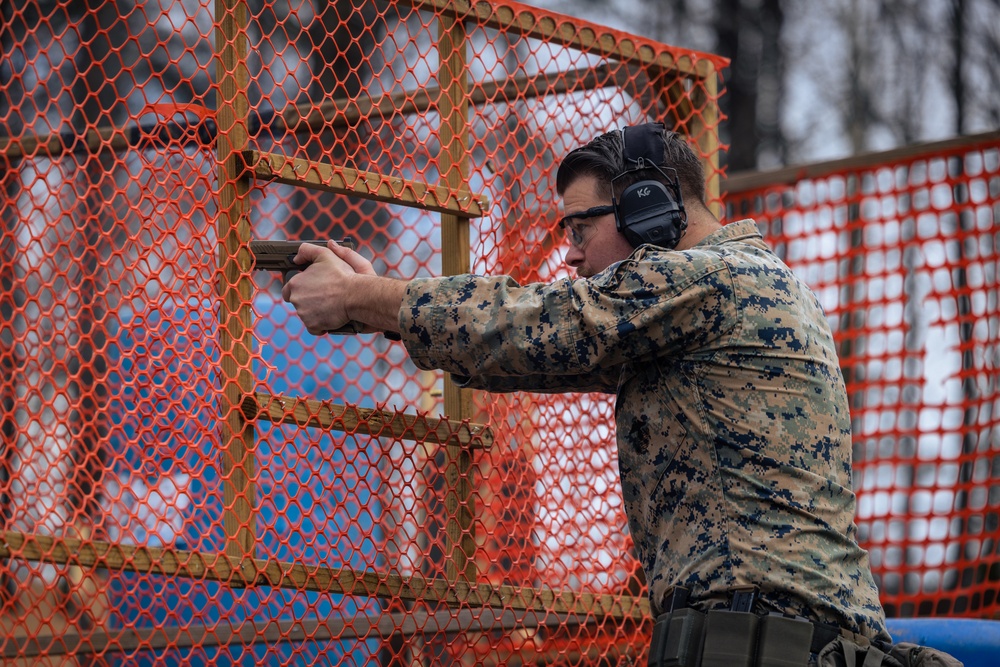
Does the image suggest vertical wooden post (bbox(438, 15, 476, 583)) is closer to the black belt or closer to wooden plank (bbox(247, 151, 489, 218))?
wooden plank (bbox(247, 151, 489, 218))

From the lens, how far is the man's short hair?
358 cm

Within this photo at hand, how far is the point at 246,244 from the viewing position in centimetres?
376

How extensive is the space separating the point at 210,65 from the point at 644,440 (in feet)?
34.3

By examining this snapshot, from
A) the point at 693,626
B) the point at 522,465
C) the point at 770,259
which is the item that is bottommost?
the point at 693,626

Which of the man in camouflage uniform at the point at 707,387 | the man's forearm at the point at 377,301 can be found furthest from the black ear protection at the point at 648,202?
the man's forearm at the point at 377,301

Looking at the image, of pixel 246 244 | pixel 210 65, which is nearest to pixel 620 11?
pixel 210 65

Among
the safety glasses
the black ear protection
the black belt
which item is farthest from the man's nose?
the black belt

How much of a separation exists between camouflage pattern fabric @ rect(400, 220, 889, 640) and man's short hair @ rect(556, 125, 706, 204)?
1.05 ft

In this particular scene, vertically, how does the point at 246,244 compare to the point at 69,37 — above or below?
below

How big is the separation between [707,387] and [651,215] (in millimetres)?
518

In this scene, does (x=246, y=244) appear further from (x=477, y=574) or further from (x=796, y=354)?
(x=796, y=354)

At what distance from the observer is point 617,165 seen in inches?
141

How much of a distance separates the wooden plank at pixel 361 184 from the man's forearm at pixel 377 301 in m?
0.51

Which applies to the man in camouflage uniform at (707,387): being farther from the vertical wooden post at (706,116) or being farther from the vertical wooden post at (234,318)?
the vertical wooden post at (706,116)
